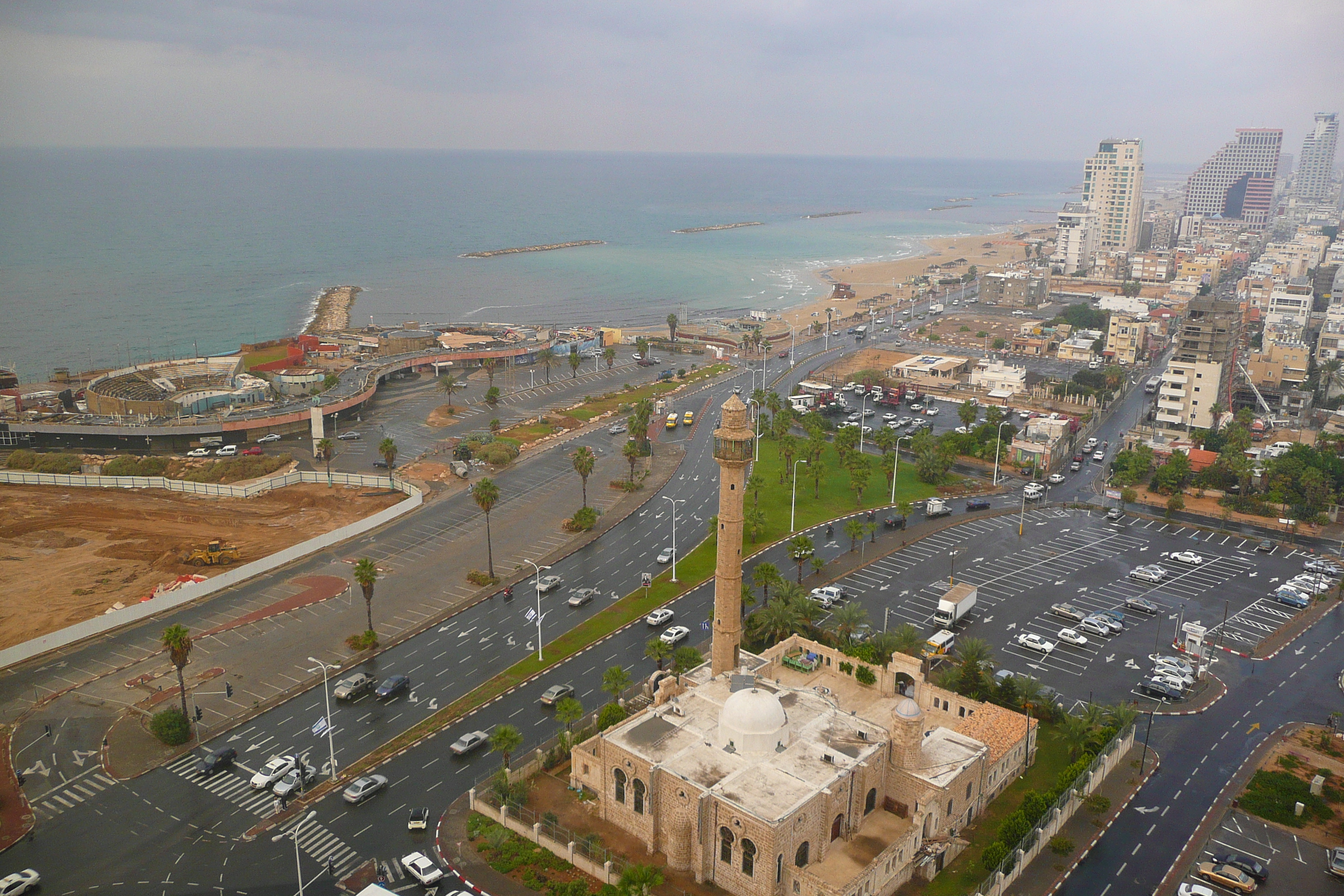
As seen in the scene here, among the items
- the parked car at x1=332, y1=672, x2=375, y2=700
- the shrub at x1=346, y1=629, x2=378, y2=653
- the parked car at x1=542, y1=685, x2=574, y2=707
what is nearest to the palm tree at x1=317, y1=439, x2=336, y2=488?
the shrub at x1=346, y1=629, x2=378, y2=653

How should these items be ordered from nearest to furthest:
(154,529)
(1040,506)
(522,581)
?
(522,581)
(154,529)
(1040,506)

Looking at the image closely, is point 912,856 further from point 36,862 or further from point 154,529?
point 154,529

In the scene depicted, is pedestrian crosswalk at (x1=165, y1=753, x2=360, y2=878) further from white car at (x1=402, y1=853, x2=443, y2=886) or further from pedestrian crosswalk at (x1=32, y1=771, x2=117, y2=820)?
pedestrian crosswalk at (x1=32, y1=771, x2=117, y2=820)

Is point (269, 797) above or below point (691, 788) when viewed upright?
below

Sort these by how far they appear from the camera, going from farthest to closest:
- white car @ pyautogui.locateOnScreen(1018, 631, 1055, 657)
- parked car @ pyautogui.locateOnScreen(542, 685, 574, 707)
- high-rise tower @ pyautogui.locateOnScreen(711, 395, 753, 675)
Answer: white car @ pyautogui.locateOnScreen(1018, 631, 1055, 657), parked car @ pyautogui.locateOnScreen(542, 685, 574, 707), high-rise tower @ pyautogui.locateOnScreen(711, 395, 753, 675)

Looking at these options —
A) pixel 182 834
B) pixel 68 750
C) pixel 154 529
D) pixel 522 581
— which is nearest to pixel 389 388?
pixel 154 529

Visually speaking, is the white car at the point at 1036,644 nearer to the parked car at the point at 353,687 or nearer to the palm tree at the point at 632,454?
the palm tree at the point at 632,454
